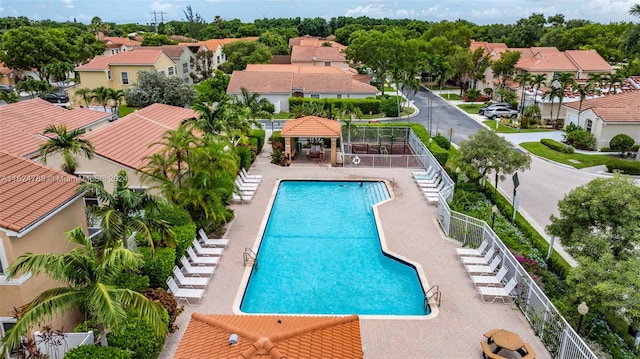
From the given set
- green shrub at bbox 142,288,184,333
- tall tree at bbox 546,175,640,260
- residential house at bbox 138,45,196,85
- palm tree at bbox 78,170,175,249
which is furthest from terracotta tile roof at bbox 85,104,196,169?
residential house at bbox 138,45,196,85

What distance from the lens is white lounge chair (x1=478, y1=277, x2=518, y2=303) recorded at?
16.2 m

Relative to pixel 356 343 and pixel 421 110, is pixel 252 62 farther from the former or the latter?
pixel 356 343

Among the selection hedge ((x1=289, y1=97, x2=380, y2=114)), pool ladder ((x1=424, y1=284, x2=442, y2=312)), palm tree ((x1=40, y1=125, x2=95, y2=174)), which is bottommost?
pool ladder ((x1=424, y1=284, x2=442, y2=312))

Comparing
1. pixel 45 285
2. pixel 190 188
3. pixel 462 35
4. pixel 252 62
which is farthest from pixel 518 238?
pixel 462 35

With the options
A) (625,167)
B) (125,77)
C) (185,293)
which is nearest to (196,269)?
A: (185,293)

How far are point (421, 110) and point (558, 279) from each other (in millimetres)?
40061

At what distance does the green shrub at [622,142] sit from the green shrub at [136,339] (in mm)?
36478

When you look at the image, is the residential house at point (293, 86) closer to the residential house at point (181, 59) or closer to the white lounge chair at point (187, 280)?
the residential house at point (181, 59)

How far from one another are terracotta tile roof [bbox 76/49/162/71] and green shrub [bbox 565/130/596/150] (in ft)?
151

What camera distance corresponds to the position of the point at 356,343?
1138cm

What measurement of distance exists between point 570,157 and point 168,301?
32.1 m

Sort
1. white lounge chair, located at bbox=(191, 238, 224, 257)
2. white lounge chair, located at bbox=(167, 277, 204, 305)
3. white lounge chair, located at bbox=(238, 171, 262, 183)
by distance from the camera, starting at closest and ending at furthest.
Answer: white lounge chair, located at bbox=(167, 277, 204, 305)
white lounge chair, located at bbox=(191, 238, 224, 257)
white lounge chair, located at bbox=(238, 171, 262, 183)

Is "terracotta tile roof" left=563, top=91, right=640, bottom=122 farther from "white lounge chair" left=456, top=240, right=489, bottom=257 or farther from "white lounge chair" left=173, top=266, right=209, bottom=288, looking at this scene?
"white lounge chair" left=173, top=266, right=209, bottom=288

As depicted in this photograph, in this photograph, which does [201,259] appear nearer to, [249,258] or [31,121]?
[249,258]
